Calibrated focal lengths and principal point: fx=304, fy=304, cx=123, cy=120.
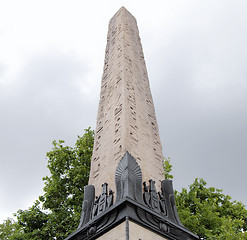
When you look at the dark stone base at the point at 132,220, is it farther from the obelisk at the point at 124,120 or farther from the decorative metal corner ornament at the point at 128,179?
the obelisk at the point at 124,120

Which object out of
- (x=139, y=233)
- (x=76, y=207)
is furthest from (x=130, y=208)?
(x=76, y=207)

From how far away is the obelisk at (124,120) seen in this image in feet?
14.9

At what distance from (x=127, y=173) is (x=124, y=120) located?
1.29 metres

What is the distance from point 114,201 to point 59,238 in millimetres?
5645

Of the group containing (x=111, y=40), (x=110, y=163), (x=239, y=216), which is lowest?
(x=110, y=163)

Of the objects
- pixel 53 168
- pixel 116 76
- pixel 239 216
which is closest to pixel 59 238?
pixel 53 168

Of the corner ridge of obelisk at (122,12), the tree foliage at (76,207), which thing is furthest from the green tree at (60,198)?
the corner ridge of obelisk at (122,12)

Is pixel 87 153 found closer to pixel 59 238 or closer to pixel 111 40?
pixel 59 238

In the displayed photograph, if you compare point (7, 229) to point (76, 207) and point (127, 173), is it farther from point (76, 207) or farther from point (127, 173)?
point (127, 173)

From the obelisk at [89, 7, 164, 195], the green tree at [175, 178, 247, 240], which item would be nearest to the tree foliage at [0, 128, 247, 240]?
the green tree at [175, 178, 247, 240]

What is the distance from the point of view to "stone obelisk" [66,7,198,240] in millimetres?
3480

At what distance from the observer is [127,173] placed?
151 inches

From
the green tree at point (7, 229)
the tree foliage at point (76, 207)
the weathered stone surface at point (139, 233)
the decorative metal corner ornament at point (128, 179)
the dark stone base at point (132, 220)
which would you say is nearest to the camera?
the weathered stone surface at point (139, 233)

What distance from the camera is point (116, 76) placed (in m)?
6.43
